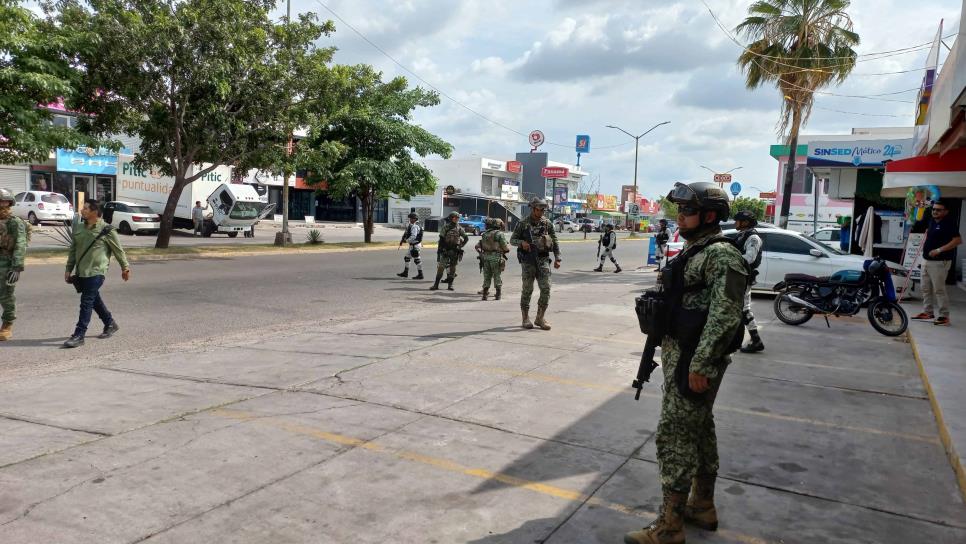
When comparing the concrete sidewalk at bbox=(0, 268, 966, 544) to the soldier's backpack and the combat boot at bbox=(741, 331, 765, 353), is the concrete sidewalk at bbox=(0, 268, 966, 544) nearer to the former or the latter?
the combat boot at bbox=(741, 331, 765, 353)

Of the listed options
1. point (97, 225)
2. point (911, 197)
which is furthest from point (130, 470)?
point (911, 197)

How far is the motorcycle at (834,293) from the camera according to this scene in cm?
1001

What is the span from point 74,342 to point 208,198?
25.8 meters

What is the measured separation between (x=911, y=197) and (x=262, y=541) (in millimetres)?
12534

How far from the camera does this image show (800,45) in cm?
2109

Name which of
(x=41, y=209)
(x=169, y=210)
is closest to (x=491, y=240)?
(x=169, y=210)

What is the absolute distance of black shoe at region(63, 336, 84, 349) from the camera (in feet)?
25.0

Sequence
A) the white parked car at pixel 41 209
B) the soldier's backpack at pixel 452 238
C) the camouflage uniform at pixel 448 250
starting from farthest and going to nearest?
the white parked car at pixel 41 209
the camouflage uniform at pixel 448 250
the soldier's backpack at pixel 452 238

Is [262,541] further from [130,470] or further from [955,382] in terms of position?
[955,382]

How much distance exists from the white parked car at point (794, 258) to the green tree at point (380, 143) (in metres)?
17.8

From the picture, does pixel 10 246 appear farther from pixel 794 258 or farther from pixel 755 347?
pixel 794 258

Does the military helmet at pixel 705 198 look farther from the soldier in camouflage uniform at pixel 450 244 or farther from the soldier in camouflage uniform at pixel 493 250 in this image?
the soldier in camouflage uniform at pixel 450 244

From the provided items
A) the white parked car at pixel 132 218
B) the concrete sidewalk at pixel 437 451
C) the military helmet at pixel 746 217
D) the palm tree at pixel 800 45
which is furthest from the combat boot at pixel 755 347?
the white parked car at pixel 132 218

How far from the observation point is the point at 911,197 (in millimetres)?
12117
